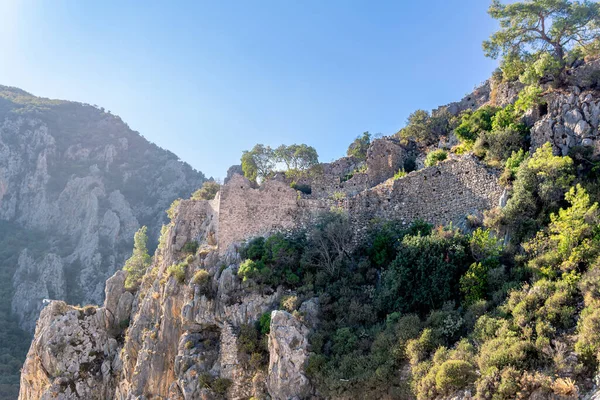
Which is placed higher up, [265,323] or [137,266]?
[137,266]

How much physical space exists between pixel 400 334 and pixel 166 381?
1501 centimetres

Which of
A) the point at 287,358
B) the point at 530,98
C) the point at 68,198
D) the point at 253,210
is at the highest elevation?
the point at 68,198

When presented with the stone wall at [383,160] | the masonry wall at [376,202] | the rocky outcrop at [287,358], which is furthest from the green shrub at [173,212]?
the rocky outcrop at [287,358]

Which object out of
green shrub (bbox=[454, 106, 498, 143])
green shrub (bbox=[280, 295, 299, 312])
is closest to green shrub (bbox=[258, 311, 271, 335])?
green shrub (bbox=[280, 295, 299, 312])

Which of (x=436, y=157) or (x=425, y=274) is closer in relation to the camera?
(x=425, y=274)

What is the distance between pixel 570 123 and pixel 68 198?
78.8 m

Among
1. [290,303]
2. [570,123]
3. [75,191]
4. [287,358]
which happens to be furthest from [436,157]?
[75,191]

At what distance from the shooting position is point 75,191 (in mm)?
84875

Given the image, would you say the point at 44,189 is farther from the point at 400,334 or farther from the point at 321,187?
the point at 400,334

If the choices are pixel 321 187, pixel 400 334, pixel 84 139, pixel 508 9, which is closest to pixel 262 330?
pixel 400 334

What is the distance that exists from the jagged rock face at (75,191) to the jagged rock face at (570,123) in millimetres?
57657

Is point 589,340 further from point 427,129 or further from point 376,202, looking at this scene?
point 427,129

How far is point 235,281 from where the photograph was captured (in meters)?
26.7

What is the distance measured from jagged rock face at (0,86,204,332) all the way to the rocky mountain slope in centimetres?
17
